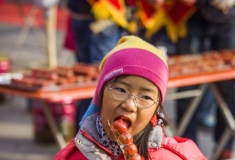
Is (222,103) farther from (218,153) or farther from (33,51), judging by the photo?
(33,51)

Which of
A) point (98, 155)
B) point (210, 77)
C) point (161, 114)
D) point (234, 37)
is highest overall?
point (234, 37)

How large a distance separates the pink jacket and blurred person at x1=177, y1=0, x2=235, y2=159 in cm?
247

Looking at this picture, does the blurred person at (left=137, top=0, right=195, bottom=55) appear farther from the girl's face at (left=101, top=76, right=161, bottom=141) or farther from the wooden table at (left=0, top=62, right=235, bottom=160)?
the girl's face at (left=101, top=76, right=161, bottom=141)

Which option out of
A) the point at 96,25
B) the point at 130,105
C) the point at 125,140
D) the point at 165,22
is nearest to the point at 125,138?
the point at 125,140

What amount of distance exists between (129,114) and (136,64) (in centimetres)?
22

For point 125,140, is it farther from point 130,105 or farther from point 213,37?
point 213,37

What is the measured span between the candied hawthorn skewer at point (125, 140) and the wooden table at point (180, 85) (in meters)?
1.42

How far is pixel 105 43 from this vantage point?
4.70 m

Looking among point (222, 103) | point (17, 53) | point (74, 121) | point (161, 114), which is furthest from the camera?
point (17, 53)

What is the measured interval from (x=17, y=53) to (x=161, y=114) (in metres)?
7.61

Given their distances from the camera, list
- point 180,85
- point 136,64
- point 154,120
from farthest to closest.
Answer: point 180,85, point 154,120, point 136,64

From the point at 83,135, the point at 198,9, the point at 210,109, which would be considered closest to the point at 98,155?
the point at 83,135

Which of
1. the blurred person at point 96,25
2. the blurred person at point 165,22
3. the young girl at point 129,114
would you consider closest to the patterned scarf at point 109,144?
the young girl at point 129,114

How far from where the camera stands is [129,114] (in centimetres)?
237
